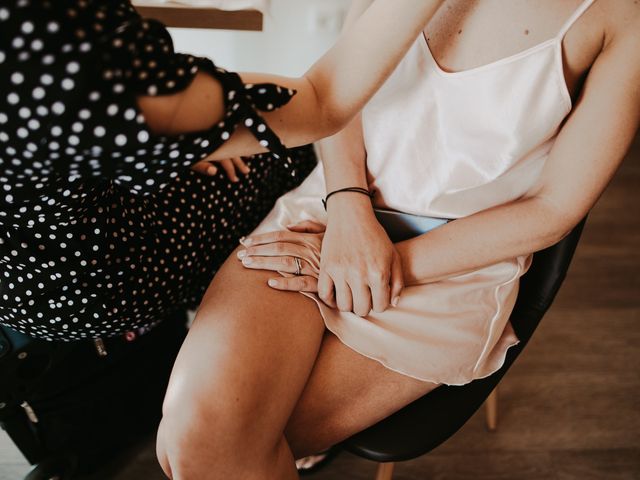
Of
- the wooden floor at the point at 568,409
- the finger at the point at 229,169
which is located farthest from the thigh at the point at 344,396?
the wooden floor at the point at 568,409

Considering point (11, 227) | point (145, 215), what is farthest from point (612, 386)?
point (11, 227)

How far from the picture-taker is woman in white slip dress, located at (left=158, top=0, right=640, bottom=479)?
731 millimetres

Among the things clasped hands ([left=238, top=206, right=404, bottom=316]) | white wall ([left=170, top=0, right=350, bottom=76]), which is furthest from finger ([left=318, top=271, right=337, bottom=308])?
white wall ([left=170, top=0, right=350, bottom=76])

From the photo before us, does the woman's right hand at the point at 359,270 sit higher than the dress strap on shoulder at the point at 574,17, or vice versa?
the dress strap on shoulder at the point at 574,17

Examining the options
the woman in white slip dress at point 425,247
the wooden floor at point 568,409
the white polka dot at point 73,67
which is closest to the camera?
the white polka dot at point 73,67

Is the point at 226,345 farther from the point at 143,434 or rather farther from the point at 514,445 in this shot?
the point at 514,445

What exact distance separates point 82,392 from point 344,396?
595 mm

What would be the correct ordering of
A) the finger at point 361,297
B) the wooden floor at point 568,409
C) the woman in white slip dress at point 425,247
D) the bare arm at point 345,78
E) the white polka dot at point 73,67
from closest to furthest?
1. the white polka dot at point 73,67
2. the bare arm at point 345,78
3. the woman in white slip dress at point 425,247
4. the finger at point 361,297
5. the wooden floor at point 568,409

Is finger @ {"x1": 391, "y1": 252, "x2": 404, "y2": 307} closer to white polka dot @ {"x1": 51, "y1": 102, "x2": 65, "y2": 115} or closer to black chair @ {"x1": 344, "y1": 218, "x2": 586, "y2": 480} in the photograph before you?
black chair @ {"x1": 344, "y1": 218, "x2": 586, "y2": 480}

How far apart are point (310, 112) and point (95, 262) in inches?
16.7

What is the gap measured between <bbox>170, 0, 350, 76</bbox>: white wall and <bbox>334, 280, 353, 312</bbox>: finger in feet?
3.57

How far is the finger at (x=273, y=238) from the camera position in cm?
90

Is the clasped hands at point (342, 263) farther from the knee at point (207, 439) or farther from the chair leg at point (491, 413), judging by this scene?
the chair leg at point (491, 413)

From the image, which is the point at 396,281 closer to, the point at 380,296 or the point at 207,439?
the point at 380,296
